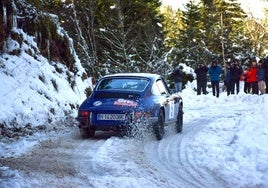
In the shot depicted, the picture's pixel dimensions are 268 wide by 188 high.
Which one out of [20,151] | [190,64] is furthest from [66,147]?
[190,64]

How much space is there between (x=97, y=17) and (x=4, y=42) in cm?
2070

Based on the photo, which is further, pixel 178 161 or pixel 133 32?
pixel 133 32

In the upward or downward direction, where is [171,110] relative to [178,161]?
upward

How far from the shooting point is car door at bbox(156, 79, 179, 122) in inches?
430

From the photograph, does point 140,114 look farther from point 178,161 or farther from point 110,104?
point 178,161

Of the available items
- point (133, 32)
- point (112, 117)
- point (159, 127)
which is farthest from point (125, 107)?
point (133, 32)

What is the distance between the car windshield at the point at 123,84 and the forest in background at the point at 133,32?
458 cm

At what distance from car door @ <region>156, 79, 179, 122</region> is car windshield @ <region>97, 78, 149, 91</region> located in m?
0.58

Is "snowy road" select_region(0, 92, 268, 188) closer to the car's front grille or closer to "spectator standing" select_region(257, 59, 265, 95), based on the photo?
the car's front grille

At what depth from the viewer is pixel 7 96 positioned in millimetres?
11734

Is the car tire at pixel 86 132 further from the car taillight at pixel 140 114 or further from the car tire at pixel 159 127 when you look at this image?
the car tire at pixel 159 127

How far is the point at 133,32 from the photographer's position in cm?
3416

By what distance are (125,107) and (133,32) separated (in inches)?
975

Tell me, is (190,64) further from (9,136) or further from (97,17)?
(9,136)
